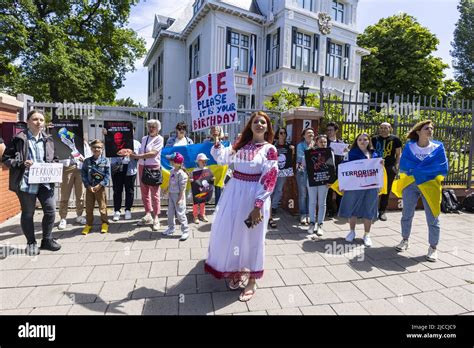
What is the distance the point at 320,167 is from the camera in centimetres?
553

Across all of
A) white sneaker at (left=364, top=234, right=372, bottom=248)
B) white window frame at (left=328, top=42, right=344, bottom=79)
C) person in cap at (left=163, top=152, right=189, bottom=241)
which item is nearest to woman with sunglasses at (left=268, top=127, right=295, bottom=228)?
white sneaker at (left=364, top=234, right=372, bottom=248)

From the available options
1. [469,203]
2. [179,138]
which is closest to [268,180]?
[179,138]

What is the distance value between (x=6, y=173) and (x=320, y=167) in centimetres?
609

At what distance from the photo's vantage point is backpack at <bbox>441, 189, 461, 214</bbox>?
25.3ft

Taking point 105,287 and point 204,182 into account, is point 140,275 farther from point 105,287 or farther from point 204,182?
point 204,182

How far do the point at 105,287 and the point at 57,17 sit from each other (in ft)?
79.0

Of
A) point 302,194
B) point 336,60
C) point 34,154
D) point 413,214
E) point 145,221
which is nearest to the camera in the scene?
point 34,154

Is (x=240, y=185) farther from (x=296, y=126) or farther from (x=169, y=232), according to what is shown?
(x=296, y=126)

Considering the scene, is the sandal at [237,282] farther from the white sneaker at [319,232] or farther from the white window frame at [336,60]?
the white window frame at [336,60]

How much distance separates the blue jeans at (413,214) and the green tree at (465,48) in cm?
3940

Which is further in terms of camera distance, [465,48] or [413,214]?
[465,48]

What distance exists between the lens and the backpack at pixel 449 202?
7699mm

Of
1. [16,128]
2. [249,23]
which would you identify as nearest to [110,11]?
[249,23]

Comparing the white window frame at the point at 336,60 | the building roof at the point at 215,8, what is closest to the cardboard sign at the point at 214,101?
the building roof at the point at 215,8
